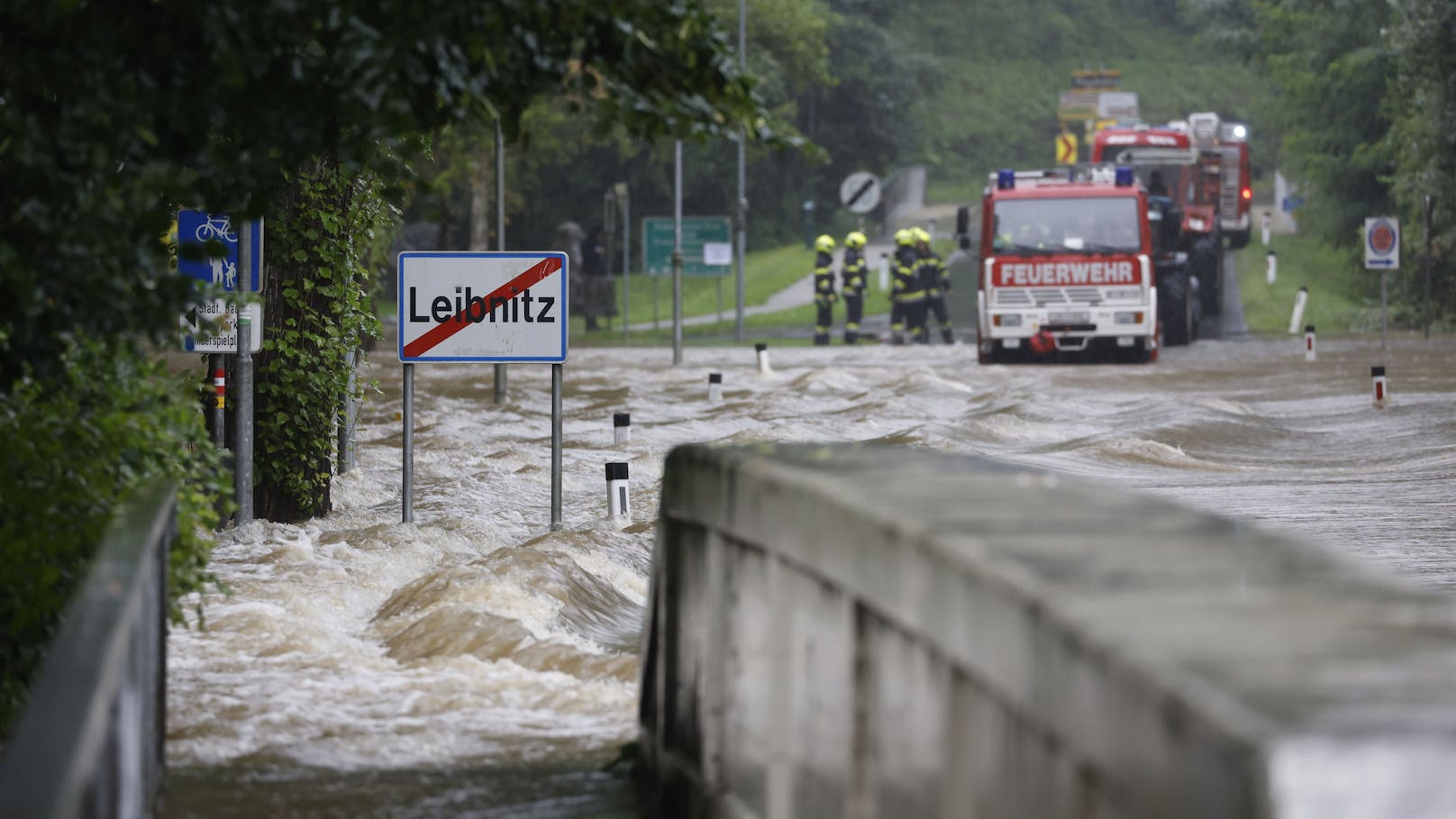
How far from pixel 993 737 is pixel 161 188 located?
336cm

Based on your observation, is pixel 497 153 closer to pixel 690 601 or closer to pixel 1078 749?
pixel 690 601

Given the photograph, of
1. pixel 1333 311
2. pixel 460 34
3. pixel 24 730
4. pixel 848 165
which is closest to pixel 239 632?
pixel 460 34

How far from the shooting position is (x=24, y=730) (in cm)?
374

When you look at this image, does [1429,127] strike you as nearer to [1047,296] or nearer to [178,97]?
[1047,296]

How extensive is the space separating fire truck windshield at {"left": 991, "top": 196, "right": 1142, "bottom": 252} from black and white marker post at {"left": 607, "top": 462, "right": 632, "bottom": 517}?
18.0m

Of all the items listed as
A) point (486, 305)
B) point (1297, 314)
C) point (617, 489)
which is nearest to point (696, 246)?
point (1297, 314)

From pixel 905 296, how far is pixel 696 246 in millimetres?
4815

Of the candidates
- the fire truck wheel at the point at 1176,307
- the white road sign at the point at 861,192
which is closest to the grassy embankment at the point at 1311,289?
the fire truck wheel at the point at 1176,307

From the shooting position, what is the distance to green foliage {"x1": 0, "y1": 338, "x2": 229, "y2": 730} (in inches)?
267

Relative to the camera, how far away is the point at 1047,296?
32.0 metres

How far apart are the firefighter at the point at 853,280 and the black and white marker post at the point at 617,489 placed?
25549mm

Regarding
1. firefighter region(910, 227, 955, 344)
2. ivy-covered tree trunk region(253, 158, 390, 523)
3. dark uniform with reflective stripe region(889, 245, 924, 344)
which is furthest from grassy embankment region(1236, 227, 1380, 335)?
ivy-covered tree trunk region(253, 158, 390, 523)

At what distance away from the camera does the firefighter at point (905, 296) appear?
38344 millimetres

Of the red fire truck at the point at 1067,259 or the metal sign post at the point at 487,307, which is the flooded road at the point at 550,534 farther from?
the metal sign post at the point at 487,307
